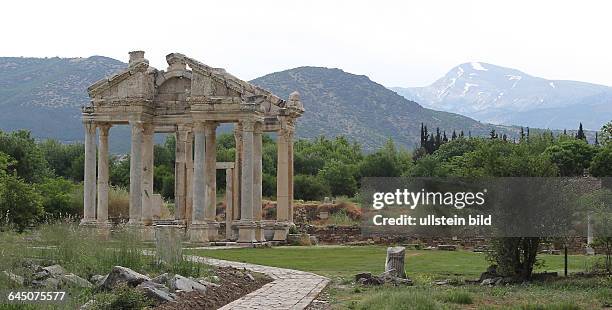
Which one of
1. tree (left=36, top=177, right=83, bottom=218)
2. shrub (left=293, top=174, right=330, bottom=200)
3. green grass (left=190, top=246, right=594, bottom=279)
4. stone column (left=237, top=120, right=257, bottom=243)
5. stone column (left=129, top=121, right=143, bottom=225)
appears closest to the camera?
green grass (left=190, top=246, right=594, bottom=279)

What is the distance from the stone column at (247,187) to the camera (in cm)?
3872

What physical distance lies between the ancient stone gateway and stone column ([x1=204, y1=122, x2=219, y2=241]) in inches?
1.9

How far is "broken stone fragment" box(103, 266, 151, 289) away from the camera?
1709 centimetres

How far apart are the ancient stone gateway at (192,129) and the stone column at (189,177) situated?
0.19ft

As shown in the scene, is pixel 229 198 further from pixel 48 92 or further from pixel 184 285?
pixel 48 92

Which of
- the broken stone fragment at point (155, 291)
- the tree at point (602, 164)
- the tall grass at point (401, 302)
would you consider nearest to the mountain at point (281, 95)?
the tree at point (602, 164)

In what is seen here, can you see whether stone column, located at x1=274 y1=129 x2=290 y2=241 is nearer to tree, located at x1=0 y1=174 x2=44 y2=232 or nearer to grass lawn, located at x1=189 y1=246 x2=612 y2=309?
grass lawn, located at x1=189 y1=246 x2=612 y2=309

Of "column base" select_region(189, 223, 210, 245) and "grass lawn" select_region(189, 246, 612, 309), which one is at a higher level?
"column base" select_region(189, 223, 210, 245)


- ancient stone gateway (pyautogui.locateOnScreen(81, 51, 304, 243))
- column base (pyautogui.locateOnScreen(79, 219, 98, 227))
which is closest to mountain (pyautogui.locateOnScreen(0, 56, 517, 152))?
ancient stone gateway (pyautogui.locateOnScreen(81, 51, 304, 243))

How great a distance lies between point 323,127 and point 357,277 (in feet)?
481

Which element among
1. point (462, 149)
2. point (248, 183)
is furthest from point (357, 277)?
point (462, 149)

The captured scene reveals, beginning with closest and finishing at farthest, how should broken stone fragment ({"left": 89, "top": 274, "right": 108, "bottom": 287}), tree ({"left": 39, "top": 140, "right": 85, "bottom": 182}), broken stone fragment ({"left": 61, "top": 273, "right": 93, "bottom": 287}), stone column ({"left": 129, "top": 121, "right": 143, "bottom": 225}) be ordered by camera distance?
broken stone fragment ({"left": 61, "top": 273, "right": 93, "bottom": 287})
broken stone fragment ({"left": 89, "top": 274, "right": 108, "bottom": 287})
stone column ({"left": 129, "top": 121, "right": 143, "bottom": 225})
tree ({"left": 39, "top": 140, "right": 85, "bottom": 182})

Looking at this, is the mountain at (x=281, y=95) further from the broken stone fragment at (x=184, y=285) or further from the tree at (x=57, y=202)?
the broken stone fragment at (x=184, y=285)

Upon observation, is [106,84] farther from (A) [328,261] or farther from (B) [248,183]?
(A) [328,261]
